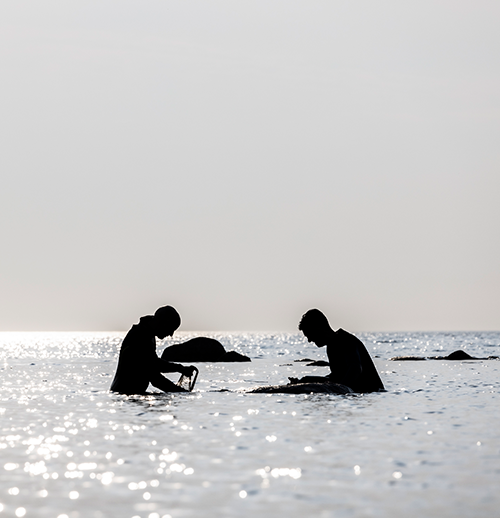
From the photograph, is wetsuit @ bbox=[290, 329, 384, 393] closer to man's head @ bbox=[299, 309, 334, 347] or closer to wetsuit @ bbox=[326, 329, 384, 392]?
wetsuit @ bbox=[326, 329, 384, 392]

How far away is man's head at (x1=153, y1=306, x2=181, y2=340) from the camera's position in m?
14.2

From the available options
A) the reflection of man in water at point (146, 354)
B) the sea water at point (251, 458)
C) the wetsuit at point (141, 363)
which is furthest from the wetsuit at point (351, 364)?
the wetsuit at point (141, 363)

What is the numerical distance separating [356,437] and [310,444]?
2.93 feet

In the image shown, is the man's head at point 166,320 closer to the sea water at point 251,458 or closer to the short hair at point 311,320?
the sea water at point 251,458

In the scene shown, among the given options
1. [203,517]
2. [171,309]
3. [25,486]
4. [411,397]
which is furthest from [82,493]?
[411,397]

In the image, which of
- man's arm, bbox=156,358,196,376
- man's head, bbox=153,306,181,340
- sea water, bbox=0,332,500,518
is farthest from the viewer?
man's arm, bbox=156,358,196,376

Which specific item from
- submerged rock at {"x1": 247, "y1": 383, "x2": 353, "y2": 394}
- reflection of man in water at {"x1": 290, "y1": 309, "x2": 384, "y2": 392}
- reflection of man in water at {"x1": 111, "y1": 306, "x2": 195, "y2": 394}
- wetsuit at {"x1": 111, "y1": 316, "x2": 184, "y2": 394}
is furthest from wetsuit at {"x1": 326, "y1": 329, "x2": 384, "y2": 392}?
wetsuit at {"x1": 111, "y1": 316, "x2": 184, "y2": 394}

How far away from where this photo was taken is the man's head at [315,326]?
14.5m

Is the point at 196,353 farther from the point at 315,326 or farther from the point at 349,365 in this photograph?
the point at 315,326

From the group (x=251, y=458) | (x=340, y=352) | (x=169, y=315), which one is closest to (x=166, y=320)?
(x=169, y=315)

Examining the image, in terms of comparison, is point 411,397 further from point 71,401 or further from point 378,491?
point 378,491

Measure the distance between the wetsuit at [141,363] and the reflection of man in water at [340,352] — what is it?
8.07 ft

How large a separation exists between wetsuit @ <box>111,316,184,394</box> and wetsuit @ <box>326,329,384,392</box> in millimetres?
2832

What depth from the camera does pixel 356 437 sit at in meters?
10.7
